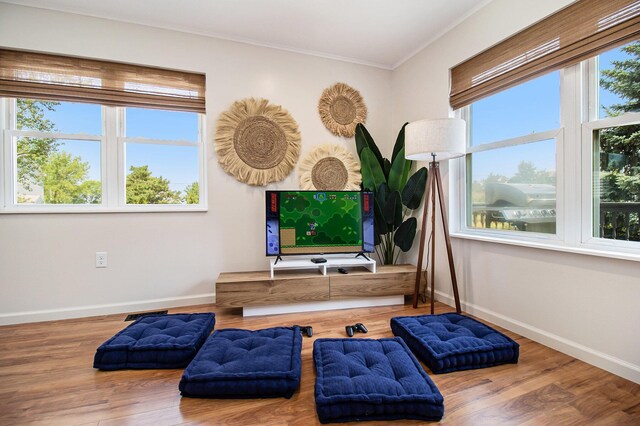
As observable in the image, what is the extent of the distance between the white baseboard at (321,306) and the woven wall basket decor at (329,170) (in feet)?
3.78

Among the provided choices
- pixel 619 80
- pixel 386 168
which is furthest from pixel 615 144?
pixel 386 168

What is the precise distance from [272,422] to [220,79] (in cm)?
280

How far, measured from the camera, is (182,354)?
1.73 m

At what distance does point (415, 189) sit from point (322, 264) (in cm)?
118

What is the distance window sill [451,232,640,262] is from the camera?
5.30ft

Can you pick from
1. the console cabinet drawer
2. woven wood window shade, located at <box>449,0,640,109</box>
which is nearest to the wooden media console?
the console cabinet drawer

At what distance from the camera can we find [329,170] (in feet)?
10.5

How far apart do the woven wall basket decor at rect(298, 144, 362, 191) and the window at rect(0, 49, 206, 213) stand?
104 centimetres

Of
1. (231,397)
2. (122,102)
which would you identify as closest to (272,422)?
(231,397)

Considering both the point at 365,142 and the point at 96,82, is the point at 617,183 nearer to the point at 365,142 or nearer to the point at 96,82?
the point at 365,142

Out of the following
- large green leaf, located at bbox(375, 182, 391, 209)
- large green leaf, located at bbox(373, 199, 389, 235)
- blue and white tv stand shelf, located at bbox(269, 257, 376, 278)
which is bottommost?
blue and white tv stand shelf, located at bbox(269, 257, 376, 278)

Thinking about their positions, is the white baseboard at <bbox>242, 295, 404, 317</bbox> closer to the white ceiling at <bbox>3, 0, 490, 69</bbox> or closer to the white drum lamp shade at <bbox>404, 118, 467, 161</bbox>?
the white drum lamp shade at <bbox>404, 118, 467, 161</bbox>

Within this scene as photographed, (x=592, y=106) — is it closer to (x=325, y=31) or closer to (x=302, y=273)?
(x=325, y=31)

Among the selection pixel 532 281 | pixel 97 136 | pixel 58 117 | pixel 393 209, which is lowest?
pixel 532 281
